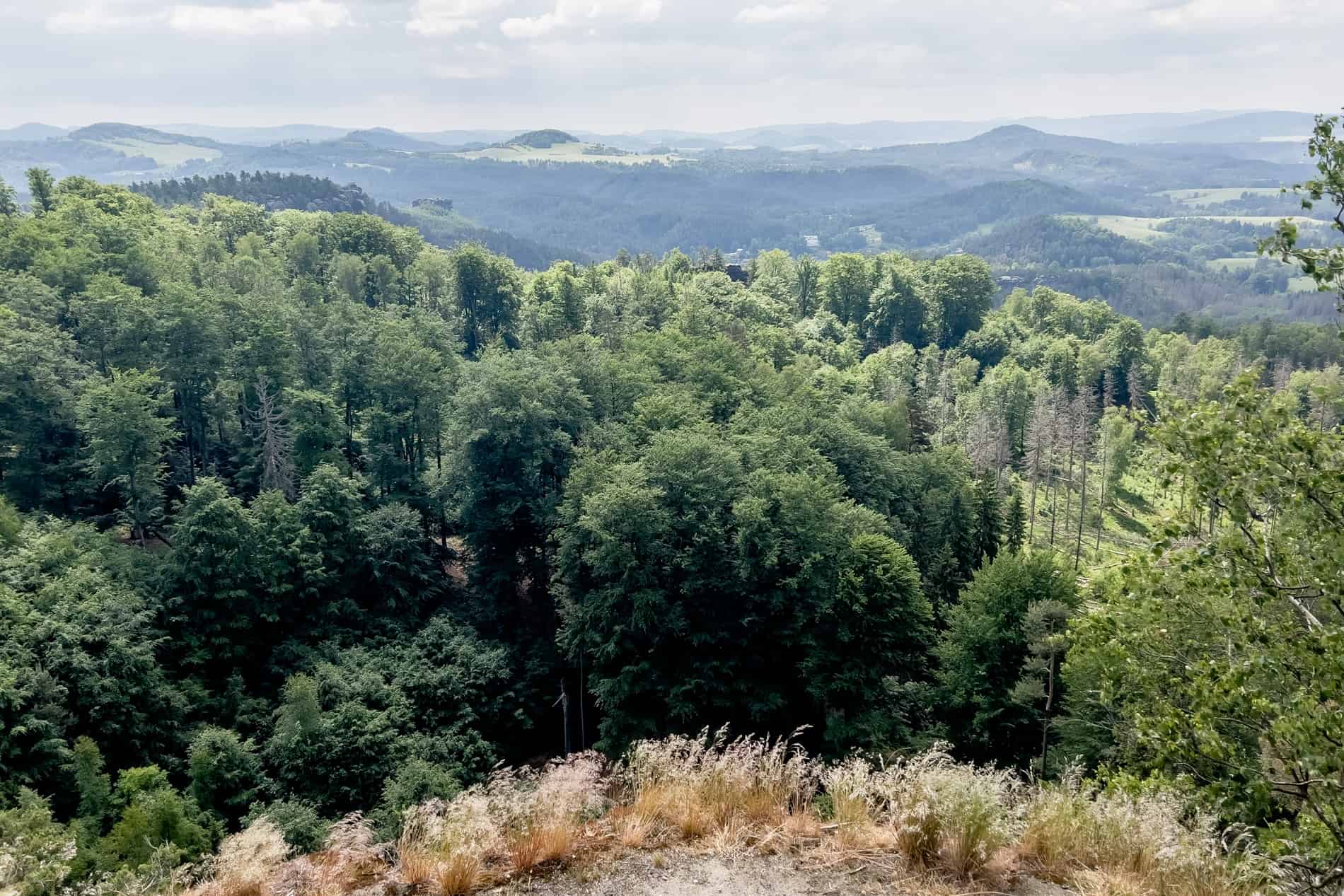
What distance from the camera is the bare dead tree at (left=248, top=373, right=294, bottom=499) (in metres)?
44.3

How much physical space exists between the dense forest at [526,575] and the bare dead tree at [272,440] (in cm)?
27

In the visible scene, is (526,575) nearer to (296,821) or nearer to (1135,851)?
(296,821)

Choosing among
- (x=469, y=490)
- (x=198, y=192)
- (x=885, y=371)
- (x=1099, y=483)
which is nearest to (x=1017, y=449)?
(x=1099, y=483)

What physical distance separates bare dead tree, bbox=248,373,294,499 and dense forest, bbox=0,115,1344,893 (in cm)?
27

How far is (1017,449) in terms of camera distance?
83.8m

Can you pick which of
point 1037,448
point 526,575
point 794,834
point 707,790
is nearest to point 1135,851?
point 794,834

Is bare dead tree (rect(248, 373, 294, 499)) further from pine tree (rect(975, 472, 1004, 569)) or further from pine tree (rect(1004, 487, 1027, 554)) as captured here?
pine tree (rect(1004, 487, 1027, 554))

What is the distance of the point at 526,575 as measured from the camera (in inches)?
1666

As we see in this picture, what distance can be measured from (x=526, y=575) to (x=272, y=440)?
1601 centimetres

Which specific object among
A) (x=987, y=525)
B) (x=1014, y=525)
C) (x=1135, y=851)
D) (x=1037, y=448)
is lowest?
(x=1014, y=525)

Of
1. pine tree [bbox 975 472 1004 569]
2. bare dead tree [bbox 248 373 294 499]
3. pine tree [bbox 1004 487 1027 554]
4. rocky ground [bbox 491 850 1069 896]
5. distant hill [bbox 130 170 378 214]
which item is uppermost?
distant hill [bbox 130 170 378 214]

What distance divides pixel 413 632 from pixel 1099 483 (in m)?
70.1

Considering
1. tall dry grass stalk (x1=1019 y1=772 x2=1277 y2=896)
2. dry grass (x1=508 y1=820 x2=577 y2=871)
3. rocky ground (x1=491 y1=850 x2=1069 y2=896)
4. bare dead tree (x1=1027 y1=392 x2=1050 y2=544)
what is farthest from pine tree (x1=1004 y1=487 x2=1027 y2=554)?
dry grass (x1=508 y1=820 x2=577 y2=871)

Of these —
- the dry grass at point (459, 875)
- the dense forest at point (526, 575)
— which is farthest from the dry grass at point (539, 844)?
the dense forest at point (526, 575)
